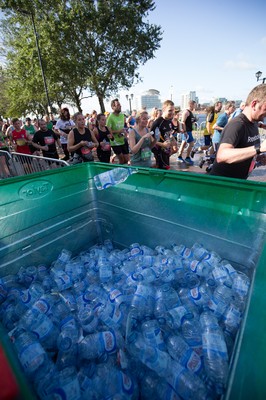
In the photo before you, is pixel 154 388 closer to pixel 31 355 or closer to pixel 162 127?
pixel 31 355

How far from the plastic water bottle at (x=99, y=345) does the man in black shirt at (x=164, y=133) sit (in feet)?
11.0

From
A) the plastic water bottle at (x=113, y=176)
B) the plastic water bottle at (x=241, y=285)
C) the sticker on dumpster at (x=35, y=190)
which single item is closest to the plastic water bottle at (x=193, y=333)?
the plastic water bottle at (x=241, y=285)

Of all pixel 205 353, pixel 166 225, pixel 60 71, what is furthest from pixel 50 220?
pixel 60 71

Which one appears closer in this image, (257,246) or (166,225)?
(257,246)

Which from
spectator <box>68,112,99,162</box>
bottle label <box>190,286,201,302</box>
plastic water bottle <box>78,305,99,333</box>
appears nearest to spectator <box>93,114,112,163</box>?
spectator <box>68,112,99,162</box>

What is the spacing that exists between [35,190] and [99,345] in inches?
60.4

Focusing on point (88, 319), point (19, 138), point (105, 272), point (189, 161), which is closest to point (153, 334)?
point (88, 319)

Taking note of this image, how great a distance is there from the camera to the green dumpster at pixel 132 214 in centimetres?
170

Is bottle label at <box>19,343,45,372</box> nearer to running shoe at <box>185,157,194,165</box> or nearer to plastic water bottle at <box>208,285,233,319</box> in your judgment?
plastic water bottle at <box>208,285,233,319</box>

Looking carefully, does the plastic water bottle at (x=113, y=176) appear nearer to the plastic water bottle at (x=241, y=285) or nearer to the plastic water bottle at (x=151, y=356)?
the plastic water bottle at (x=241, y=285)

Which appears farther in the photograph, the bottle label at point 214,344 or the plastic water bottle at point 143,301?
the plastic water bottle at point 143,301

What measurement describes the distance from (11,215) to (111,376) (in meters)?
1.59

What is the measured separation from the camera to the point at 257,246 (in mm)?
1642

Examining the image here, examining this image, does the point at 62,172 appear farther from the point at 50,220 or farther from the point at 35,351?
the point at 35,351
